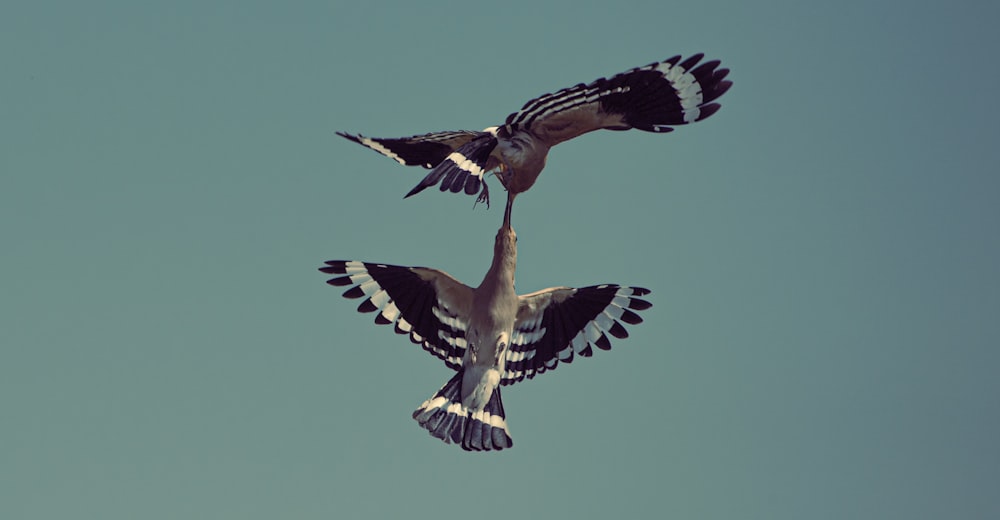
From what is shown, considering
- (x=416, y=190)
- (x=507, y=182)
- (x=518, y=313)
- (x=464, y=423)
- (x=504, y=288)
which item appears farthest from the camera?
(x=518, y=313)

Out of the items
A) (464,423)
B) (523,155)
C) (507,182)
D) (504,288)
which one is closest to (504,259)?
(504,288)

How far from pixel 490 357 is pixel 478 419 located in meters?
0.27

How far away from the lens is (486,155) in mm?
5188

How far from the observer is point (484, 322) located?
570cm

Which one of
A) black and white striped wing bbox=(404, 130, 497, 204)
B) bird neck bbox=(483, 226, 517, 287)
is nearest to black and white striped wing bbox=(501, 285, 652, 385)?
bird neck bbox=(483, 226, 517, 287)

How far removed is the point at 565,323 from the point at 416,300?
67 centimetres

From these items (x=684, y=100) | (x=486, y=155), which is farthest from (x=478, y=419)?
(x=684, y=100)

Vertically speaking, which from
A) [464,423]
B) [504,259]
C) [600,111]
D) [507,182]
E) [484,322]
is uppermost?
[600,111]

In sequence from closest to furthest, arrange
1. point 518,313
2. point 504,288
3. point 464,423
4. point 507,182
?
point 507,182 → point 464,423 → point 504,288 → point 518,313

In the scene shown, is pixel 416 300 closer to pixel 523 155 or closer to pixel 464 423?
pixel 464 423

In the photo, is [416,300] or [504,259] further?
[416,300]

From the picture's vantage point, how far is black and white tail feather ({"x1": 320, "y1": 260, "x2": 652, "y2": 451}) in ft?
19.6

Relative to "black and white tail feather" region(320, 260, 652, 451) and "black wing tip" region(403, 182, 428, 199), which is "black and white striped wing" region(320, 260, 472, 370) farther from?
"black wing tip" region(403, 182, 428, 199)

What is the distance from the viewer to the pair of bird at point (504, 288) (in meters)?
5.33
